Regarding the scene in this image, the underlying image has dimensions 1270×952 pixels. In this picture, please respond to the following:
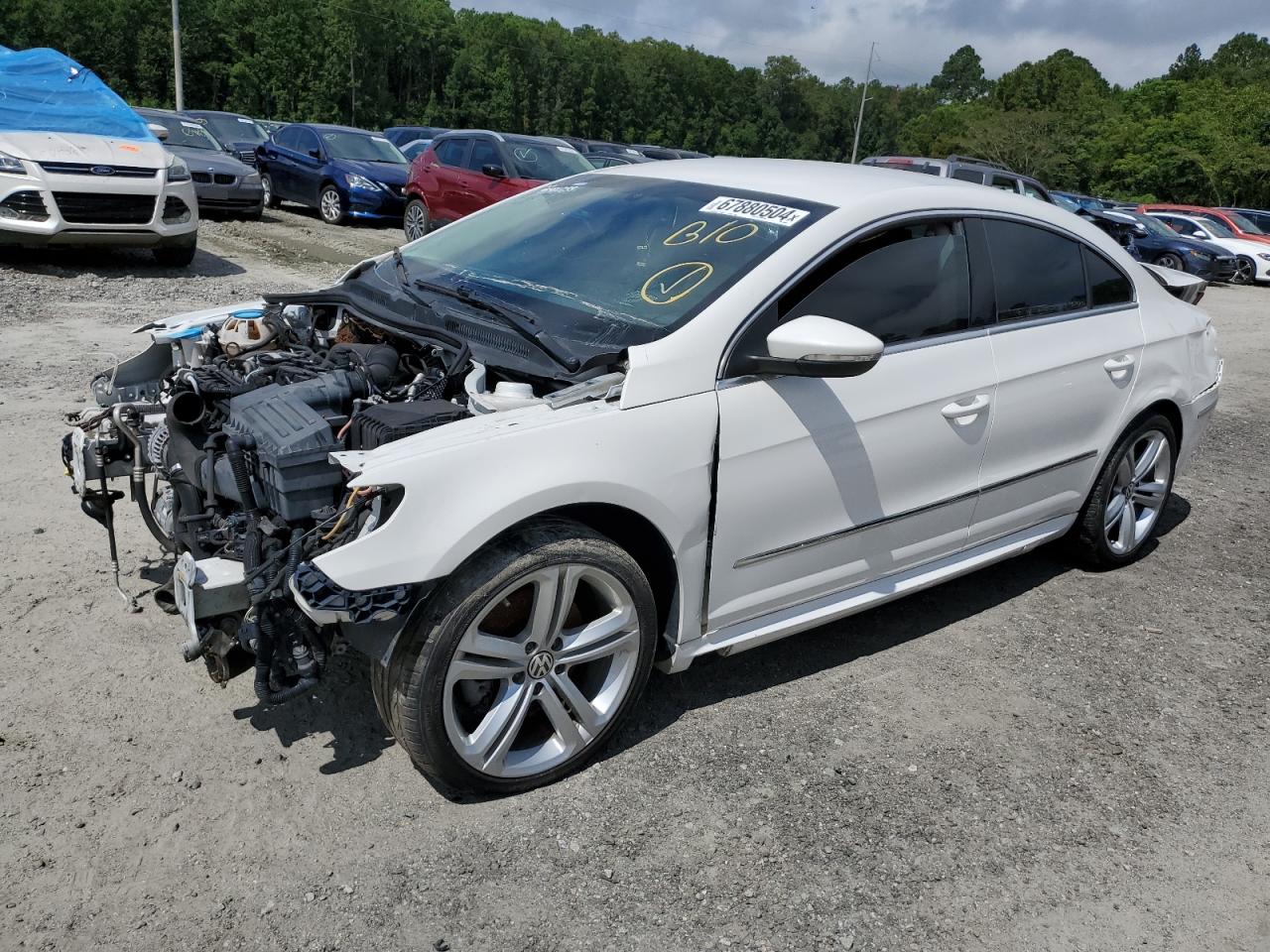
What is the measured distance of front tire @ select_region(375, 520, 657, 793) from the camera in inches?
106

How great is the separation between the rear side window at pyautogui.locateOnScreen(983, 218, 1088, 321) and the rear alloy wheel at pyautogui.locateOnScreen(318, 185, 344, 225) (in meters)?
13.4

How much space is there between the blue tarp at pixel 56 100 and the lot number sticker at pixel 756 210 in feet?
28.4

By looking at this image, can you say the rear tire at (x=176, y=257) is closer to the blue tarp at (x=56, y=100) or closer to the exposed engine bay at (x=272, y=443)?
the blue tarp at (x=56, y=100)

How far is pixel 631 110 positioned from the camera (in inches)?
3494

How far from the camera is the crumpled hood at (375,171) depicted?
15719 millimetres

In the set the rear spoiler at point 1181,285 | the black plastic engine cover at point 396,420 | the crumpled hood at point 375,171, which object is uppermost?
the rear spoiler at point 1181,285

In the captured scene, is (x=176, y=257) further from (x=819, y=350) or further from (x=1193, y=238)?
(x=1193, y=238)

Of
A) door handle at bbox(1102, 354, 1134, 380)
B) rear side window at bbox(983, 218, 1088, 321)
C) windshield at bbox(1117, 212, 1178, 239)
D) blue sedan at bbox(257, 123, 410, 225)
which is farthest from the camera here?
windshield at bbox(1117, 212, 1178, 239)

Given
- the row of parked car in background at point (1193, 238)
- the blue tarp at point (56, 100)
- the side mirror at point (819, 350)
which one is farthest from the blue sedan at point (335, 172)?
the side mirror at point (819, 350)

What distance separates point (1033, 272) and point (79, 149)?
354 inches

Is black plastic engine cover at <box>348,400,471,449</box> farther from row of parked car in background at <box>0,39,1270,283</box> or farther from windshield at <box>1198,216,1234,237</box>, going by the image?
windshield at <box>1198,216,1234,237</box>

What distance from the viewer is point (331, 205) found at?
52.1ft

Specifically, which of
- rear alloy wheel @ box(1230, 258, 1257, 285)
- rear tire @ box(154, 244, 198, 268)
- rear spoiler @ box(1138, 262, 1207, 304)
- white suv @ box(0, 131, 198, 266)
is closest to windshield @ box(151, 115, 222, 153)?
rear tire @ box(154, 244, 198, 268)

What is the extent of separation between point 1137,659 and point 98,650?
3877 mm
